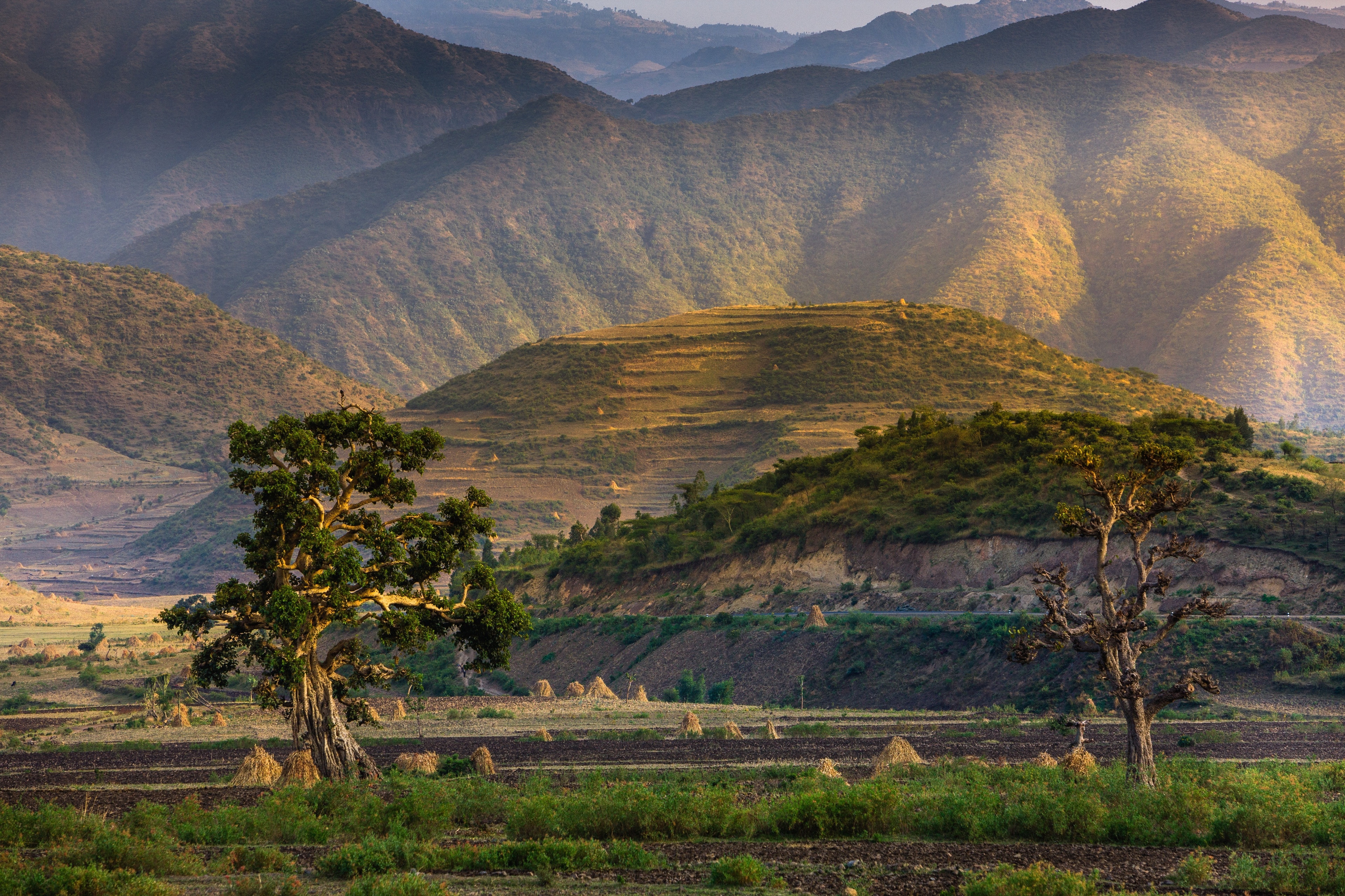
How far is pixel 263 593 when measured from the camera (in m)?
22.8

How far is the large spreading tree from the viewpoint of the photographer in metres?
22.1

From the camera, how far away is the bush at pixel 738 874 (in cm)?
1510

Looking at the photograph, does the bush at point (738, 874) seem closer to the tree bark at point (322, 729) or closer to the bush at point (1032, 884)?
the bush at point (1032, 884)

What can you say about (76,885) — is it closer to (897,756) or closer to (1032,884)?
(1032,884)

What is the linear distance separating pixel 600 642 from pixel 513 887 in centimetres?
4589

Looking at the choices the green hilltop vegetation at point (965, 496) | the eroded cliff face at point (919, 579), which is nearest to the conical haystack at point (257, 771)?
the eroded cliff face at point (919, 579)

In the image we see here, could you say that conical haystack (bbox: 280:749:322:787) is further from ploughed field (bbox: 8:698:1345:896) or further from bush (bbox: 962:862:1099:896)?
bush (bbox: 962:862:1099:896)

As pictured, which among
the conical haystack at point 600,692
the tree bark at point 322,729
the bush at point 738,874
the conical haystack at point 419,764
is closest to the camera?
the bush at point 738,874

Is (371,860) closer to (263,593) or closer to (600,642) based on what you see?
(263,593)

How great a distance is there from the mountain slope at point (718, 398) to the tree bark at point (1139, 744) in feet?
335

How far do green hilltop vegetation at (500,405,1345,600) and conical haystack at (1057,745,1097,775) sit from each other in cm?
2436

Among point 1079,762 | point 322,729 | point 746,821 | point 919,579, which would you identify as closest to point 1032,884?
point 746,821

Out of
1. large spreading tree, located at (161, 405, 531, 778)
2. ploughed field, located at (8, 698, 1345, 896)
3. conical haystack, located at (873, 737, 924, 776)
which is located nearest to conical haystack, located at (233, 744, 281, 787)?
ploughed field, located at (8, 698, 1345, 896)

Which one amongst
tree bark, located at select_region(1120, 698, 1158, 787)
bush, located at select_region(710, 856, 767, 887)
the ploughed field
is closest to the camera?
bush, located at select_region(710, 856, 767, 887)
